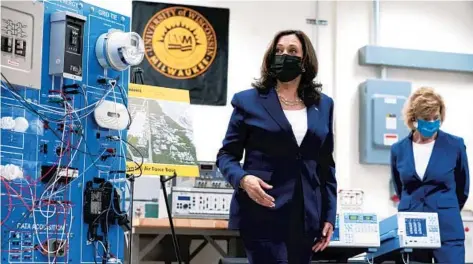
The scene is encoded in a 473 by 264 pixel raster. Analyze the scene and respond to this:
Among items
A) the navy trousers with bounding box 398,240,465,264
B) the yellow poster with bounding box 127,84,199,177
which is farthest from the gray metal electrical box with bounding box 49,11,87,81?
the navy trousers with bounding box 398,240,465,264

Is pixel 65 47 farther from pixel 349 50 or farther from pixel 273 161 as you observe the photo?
pixel 349 50

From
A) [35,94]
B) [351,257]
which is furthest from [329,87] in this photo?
[35,94]

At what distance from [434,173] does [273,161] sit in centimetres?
198

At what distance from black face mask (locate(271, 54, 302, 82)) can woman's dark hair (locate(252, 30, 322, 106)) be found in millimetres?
25

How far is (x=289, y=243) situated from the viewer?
2.05 metres

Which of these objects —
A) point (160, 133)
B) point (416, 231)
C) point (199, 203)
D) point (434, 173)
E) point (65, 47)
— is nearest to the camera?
point (65, 47)

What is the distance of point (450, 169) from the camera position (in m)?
3.84

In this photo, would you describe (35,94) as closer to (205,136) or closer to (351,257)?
(351,257)

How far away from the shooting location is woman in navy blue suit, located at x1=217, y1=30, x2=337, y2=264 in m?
2.06

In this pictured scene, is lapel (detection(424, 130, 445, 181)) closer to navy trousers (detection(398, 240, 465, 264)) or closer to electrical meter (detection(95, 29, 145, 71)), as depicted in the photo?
navy trousers (detection(398, 240, 465, 264))

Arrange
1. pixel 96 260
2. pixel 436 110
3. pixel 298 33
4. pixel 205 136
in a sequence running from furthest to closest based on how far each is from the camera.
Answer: pixel 205 136, pixel 436 110, pixel 96 260, pixel 298 33

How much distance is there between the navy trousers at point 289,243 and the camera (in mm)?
2033

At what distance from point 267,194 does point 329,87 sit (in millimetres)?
3797

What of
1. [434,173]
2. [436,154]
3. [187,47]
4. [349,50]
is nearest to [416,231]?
[434,173]
